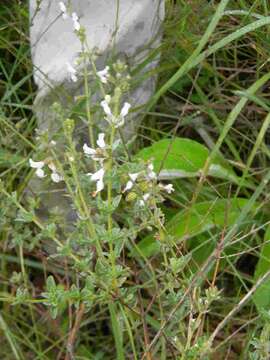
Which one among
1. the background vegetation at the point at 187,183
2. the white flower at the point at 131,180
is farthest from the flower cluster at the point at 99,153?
the background vegetation at the point at 187,183

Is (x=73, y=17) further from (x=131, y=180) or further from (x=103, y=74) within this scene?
(x=131, y=180)

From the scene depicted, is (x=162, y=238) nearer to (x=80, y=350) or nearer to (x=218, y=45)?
(x=218, y=45)

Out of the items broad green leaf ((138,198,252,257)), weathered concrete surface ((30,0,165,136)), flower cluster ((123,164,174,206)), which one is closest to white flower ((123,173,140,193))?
flower cluster ((123,164,174,206))

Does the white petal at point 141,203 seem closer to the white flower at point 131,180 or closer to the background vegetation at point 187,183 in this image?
the white flower at point 131,180

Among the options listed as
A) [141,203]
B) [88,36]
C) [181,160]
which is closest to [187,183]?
[181,160]

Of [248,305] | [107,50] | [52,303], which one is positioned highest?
[107,50]

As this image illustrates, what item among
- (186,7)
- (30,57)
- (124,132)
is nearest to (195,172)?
(124,132)
